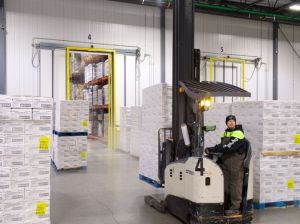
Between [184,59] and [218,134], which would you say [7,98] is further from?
[218,134]

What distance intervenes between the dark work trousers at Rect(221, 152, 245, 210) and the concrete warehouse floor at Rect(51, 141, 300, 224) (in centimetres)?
76

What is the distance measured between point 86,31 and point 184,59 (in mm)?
8654

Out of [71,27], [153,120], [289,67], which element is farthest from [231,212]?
[289,67]

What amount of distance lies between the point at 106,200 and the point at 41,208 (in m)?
1.82

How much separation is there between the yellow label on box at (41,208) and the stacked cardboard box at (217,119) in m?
3.77

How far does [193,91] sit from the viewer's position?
4652 millimetres

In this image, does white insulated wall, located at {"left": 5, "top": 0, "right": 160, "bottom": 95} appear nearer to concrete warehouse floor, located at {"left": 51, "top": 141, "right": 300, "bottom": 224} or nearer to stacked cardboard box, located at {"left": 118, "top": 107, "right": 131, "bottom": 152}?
stacked cardboard box, located at {"left": 118, "top": 107, "right": 131, "bottom": 152}

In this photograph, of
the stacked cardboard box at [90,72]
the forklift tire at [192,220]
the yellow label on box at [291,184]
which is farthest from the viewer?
the stacked cardboard box at [90,72]

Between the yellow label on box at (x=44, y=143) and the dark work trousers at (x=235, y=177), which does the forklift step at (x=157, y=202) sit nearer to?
the dark work trousers at (x=235, y=177)

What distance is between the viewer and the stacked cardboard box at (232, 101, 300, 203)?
594 cm

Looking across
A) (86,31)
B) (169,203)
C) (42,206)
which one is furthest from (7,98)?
(86,31)

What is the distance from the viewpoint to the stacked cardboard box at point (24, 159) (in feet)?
15.0

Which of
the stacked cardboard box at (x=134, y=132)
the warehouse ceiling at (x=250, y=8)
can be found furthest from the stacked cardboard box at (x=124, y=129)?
the warehouse ceiling at (x=250, y=8)

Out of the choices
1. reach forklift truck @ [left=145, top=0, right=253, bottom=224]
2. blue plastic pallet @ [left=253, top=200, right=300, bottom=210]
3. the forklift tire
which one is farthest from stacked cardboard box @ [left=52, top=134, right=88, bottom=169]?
the forklift tire
